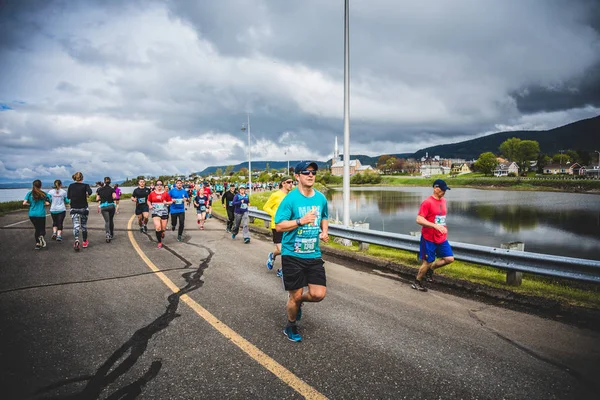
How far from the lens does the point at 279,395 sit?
99.2 inches

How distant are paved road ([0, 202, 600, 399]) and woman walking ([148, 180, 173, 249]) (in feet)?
10.7

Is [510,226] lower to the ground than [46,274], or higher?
lower

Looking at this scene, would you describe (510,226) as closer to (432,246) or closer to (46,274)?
(432,246)

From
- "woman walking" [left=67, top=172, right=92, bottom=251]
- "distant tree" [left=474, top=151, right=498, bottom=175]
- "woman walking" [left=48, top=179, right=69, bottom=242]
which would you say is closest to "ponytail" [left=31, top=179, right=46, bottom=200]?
"woman walking" [left=48, top=179, right=69, bottom=242]

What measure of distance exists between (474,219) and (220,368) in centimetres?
3640

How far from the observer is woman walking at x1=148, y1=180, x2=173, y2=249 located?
9078mm

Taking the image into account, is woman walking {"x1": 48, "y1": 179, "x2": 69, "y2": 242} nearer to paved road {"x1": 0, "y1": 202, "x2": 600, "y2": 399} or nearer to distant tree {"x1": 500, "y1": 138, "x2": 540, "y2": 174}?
paved road {"x1": 0, "y1": 202, "x2": 600, "y2": 399}

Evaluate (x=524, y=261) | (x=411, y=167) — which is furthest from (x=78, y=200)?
(x=411, y=167)

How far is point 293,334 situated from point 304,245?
3.39ft

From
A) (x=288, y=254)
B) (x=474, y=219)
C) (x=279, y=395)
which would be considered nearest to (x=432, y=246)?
(x=288, y=254)

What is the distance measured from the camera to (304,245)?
3430 millimetres

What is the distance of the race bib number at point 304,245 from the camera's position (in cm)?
342

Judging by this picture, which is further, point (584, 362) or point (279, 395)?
point (584, 362)

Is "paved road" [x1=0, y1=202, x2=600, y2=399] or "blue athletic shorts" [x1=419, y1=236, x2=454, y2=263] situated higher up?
"blue athletic shorts" [x1=419, y1=236, x2=454, y2=263]
